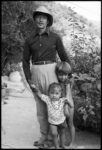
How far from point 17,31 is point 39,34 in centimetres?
415

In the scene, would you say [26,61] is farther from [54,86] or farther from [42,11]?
[42,11]

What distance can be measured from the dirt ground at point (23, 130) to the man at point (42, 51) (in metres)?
0.83

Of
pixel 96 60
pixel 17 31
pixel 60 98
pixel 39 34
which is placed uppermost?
pixel 17 31

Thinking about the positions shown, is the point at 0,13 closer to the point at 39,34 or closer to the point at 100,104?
the point at 39,34

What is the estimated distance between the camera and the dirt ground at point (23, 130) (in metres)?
4.09

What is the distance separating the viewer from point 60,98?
3713mm

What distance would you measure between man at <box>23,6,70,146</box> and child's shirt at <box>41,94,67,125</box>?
0.50 feet

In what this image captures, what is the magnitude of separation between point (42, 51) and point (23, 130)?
1461mm

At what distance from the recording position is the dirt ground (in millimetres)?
4092

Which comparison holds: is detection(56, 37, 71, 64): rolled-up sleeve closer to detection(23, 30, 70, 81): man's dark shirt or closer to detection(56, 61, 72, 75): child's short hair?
detection(23, 30, 70, 81): man's dark shirt

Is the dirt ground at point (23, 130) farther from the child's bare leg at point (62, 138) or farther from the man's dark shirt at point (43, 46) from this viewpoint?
the man's dark shirt at point (43, 46)

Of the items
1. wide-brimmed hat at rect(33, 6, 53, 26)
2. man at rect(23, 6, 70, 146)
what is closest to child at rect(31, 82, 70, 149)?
man at rect(23, 6, 70, 146)

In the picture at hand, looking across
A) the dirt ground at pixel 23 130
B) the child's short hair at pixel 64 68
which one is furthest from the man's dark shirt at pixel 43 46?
the dirt ground at pixel 23 130

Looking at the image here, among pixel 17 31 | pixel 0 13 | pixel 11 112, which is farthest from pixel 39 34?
pixel 17 31
